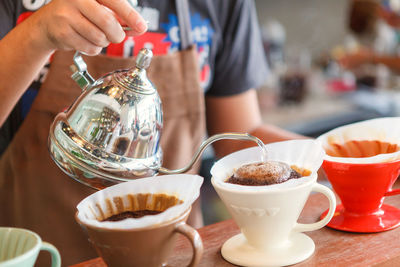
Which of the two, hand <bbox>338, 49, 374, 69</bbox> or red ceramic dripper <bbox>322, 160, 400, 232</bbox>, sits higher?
red ceramic dripper <bbox>322, 160, 400, 232</bbox>

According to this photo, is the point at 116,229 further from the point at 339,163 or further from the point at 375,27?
the point at 375,27

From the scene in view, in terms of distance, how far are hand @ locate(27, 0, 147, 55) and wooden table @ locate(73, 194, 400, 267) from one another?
0.31 metres

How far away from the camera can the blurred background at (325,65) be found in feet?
7.90

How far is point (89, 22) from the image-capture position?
69 cm

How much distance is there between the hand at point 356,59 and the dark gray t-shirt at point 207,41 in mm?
1710

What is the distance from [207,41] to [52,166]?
46cm

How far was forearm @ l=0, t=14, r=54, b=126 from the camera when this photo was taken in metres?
0.79

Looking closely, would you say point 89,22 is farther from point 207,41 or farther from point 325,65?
point 325,65

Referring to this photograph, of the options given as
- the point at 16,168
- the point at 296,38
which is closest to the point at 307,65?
the point at 296,38

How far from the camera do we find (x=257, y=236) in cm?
67

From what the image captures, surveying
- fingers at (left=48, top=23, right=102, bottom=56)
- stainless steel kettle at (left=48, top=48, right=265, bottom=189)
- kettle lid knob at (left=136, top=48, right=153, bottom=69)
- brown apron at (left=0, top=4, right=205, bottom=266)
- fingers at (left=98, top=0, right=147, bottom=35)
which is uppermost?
fingers at (left=98, top=0, right=147, bottom=35)

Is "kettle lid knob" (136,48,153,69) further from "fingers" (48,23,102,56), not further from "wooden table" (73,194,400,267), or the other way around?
"wooden table" (73,194,400,267)

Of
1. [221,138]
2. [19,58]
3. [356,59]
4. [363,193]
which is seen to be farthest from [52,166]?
[356,59]

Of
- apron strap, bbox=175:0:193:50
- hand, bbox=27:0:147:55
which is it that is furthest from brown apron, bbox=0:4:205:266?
hand, bbox=27:0:147:55
